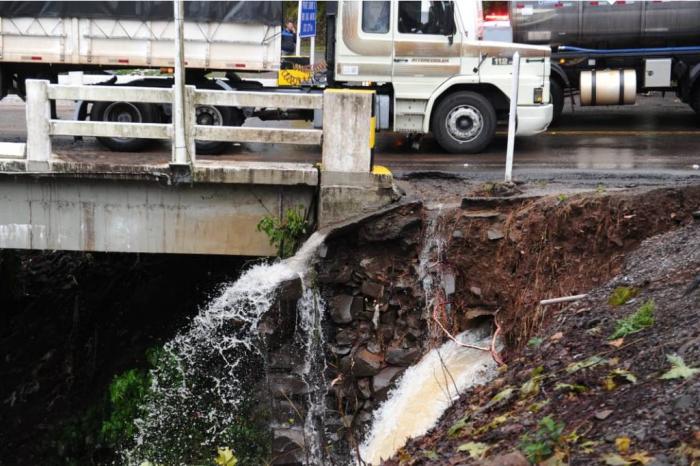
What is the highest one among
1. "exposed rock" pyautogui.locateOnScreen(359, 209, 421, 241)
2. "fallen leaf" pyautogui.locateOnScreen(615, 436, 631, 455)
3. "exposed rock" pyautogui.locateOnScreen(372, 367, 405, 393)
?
"exposed rock" pyautogui.locateOnScreen(359, 209, 421, 241)

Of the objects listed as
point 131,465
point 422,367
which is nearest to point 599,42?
point 422,367

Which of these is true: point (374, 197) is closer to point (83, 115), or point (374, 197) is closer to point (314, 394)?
point (314, 394)

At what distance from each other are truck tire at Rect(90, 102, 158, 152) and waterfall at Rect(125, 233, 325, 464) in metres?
3.50

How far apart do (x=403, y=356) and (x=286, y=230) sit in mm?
1828

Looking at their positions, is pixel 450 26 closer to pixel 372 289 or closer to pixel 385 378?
pixel 372 289

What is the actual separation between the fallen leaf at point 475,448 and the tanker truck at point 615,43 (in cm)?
1279

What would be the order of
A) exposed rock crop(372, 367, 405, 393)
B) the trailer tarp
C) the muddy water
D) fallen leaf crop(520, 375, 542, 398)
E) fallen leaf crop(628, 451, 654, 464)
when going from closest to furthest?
fallen leaf crop(628, 451, 654, 464), fallen leaf crop(520, 375, 542, 398), the muddy water, exposed rock crop(372, 367, 405, 393), the trailer tarp

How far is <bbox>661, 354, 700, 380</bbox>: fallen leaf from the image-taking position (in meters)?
5.46

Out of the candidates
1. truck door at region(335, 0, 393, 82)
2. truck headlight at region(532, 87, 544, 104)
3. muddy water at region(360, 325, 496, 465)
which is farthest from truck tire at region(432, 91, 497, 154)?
muddy water at region(360, 325, 496, 465)

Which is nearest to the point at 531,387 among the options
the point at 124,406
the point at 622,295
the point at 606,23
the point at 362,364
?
the point at 622,295

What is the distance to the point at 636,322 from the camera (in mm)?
6473

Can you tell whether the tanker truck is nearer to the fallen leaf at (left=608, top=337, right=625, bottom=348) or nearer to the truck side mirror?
the truck side mirror

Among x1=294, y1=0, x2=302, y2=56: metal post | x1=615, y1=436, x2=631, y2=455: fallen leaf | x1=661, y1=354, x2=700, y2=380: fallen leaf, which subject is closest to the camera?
x1=615, y1=436, x2=631, y2=455: fallen leaf

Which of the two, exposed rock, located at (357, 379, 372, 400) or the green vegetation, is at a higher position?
the green vegetation
